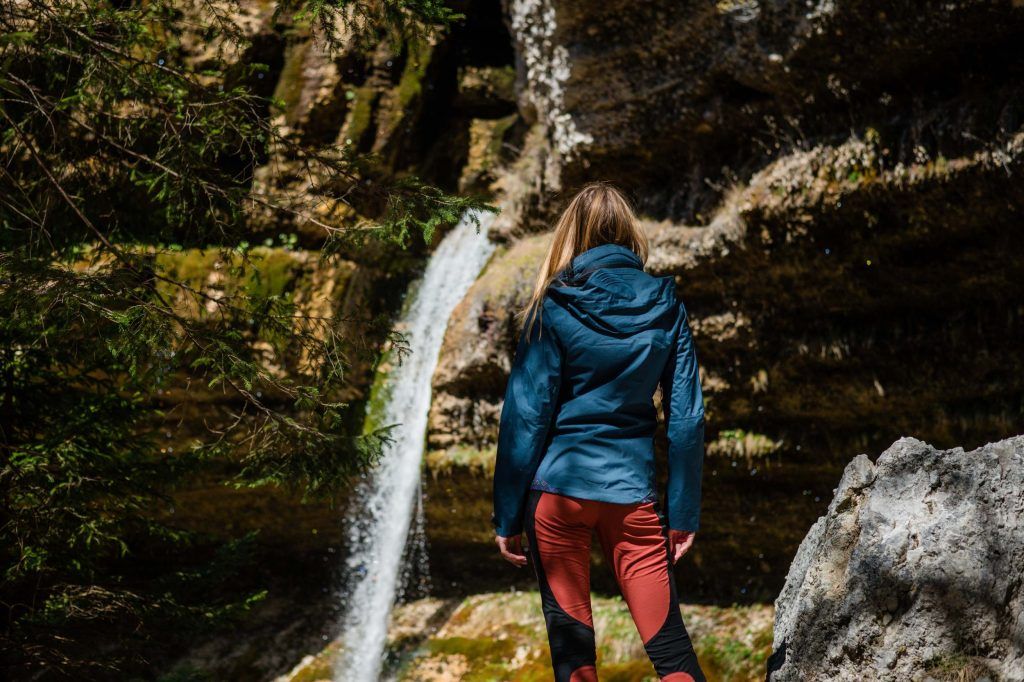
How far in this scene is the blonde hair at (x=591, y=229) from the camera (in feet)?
10.3

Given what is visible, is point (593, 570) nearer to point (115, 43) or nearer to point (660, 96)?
point (660, 96)

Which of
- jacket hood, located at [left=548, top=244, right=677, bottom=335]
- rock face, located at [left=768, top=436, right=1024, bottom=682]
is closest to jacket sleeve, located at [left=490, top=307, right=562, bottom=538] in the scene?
jacket hood, located at [left=548, top=244, right=677, bottom=335]

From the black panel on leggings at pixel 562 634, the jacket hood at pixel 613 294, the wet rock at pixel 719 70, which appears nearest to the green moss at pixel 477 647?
the wet rock at pixel 719 70

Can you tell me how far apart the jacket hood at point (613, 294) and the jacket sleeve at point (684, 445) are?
0.70ft

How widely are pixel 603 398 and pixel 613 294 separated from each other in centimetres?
39

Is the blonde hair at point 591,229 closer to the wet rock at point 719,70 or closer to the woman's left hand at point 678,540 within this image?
the woman's left hand at point 678,540

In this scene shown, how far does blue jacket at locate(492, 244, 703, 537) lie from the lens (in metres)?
2.84

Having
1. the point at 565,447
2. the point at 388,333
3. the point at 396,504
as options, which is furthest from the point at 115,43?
the point at 396,504

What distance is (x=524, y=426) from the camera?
9.54 ft

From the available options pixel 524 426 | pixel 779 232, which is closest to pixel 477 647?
pixel 779 232

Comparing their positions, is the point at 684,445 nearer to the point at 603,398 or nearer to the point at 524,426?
the point at 603,398

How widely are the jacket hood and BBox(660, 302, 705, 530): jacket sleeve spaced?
0.21 m

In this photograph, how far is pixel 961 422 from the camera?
6.16 meters

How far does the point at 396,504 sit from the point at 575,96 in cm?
456
